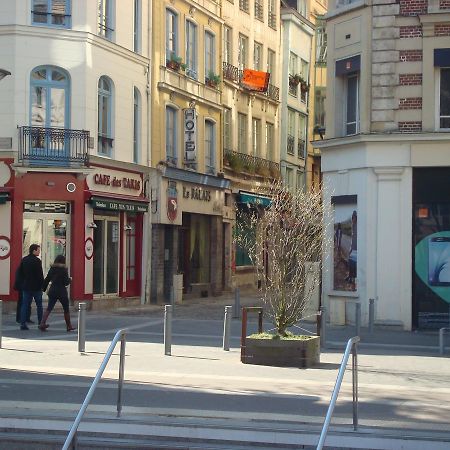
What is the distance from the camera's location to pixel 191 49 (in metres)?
39.3

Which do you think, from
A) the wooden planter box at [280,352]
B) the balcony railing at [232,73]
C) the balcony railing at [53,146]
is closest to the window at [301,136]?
the balcony railing at [232,73]

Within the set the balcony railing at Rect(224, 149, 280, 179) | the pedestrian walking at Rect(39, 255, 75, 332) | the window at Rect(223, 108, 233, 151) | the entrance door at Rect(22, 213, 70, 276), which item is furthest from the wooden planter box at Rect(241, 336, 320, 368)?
the window at Rect(223, 108, 233, 151)

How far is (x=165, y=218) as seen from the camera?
36.4 meters

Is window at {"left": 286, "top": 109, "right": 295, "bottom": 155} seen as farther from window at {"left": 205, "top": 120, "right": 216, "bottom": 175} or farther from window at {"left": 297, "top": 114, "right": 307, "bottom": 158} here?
window at {"left": 205, "top": 120, "right": 216, "bottom": 175}

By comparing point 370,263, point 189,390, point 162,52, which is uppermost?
A: point 162,52

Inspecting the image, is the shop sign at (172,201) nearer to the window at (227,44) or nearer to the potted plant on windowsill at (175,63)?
the potted plant on windowsill at (175,63)

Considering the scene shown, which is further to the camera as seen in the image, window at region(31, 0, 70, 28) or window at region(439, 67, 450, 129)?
window at region(31, 0, 70, 28)

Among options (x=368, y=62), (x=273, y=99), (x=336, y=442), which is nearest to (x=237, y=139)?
(x=273, y=99)

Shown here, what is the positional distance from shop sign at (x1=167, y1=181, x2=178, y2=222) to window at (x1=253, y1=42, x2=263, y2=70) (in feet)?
39.3

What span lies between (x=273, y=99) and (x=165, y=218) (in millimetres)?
14672

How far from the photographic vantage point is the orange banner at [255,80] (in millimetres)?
45188

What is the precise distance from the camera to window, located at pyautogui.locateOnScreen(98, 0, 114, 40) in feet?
105

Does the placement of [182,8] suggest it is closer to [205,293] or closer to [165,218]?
[165,218]

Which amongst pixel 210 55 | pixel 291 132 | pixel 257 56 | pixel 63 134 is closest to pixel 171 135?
pixel 210 55
